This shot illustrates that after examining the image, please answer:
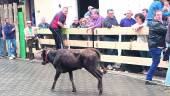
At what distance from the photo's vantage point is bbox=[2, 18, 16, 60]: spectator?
19.6m

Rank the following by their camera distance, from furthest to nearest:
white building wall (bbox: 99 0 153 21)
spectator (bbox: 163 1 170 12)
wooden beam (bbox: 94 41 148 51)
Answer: white building wall (bbox: 99 0 153 21) → wooden beam (bbox: 94 41 148 51) → spectator (bbox: 163 1 170 12)

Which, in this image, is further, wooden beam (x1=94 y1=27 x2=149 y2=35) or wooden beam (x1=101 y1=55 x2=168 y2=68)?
wooden beam (x1=94 y1=27 x2=149 y2=35)

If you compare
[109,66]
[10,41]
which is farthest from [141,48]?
[10,41]

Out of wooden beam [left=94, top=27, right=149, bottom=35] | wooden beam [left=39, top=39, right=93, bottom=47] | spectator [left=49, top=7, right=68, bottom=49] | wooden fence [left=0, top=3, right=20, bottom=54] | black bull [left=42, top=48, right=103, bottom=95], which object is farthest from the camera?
wooden fence [left=0, top=3, right=20, bottom=54]

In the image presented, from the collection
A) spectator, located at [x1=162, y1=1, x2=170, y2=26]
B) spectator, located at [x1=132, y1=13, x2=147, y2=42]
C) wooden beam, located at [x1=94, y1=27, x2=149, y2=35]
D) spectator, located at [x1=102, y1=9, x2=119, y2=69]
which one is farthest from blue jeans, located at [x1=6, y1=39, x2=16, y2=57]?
spectator, located at [x1=162, y1=1, x2=170, y2=26]

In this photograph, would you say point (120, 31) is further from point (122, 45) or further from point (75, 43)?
point (75, 43)

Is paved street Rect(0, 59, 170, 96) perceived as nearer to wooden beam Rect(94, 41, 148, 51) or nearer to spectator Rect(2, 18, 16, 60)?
wooden beam Rect(94, 41, 148, 51)

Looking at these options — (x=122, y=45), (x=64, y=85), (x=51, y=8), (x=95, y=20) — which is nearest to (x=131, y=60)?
(x=122, y=45)

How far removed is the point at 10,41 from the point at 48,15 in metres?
4.29

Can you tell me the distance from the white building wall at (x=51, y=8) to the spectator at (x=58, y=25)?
15.4ft

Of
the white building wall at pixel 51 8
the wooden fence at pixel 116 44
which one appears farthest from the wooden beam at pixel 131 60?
the white building wall at pixel 51 8

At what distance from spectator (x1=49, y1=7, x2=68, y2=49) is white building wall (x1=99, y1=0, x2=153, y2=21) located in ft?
8.84

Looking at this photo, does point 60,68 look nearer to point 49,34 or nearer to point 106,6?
point 49,34

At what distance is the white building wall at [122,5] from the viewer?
1704 centimetres
